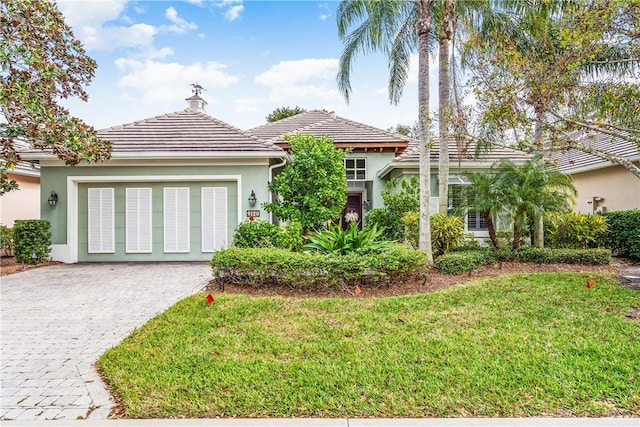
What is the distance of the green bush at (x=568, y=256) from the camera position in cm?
905

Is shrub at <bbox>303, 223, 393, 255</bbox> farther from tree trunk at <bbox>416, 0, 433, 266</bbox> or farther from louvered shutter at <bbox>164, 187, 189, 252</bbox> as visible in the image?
louvered shutter at <bbox>164, 187, 189, 252</bbox>

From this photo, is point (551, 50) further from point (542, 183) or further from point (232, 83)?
point (232, 83)

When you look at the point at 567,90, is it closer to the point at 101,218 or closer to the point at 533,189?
the point at 533,189

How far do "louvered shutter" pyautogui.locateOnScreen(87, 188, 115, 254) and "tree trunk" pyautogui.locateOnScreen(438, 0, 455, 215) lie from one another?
34.8 feet

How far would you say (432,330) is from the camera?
500cm

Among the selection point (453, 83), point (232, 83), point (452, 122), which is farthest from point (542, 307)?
point (232, 83)

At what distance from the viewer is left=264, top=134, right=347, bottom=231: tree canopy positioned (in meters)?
10.4

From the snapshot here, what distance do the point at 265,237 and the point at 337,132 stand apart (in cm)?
760

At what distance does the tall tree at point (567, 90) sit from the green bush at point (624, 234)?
4.54 meters

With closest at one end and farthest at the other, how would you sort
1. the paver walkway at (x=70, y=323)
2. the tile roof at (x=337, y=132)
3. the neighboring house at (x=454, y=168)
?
the paver walkway at (x=70, y=323)
the neighboring house at (x=454, y=168)
the tile roof at (x=337, y=132)

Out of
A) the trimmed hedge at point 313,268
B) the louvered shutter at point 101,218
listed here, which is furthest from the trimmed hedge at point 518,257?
the louvered shutter at point 101,218

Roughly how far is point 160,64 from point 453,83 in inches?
434

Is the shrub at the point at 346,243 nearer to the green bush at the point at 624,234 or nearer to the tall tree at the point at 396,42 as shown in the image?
the tall tree at the point at 396,42

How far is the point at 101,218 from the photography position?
37.7ft
